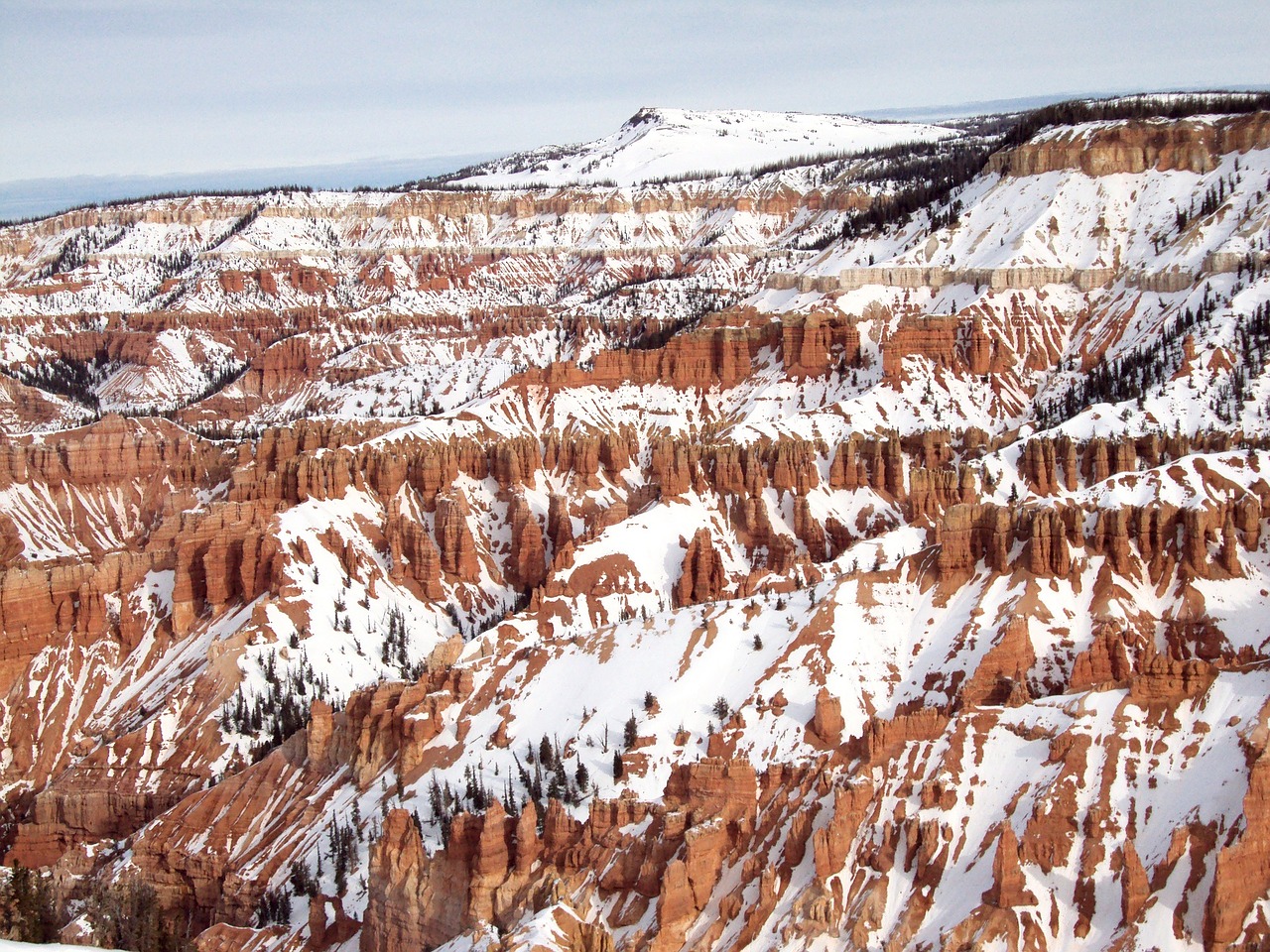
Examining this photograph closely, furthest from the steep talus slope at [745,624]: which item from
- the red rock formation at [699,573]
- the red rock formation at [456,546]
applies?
the red rock formation at [699,573]

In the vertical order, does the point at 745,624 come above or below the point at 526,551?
above

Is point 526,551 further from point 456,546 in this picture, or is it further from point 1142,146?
point 1142,146

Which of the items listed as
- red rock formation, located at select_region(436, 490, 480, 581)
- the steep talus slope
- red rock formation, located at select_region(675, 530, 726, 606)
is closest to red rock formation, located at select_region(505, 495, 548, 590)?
the steep talus slope

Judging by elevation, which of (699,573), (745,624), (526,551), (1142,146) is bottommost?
(526,551)

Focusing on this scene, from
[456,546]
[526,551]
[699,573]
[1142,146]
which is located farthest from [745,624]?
[1142,146]

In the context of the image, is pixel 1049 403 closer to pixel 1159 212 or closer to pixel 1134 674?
pixel 1159 212

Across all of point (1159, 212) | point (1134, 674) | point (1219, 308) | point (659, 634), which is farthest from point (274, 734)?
point (1159, 212)

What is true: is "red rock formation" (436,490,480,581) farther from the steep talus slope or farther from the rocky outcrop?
the rocky outcrop

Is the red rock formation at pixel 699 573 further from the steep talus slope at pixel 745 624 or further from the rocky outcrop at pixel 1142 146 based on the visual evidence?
the rocky outcrop at pixel 1142 146
